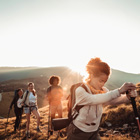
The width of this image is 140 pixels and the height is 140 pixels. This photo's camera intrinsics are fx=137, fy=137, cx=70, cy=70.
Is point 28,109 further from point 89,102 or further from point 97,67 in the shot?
point 97,67

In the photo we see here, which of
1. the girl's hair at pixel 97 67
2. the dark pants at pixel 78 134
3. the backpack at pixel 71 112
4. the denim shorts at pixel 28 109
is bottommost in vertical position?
the denim shorts at pixel 28 109

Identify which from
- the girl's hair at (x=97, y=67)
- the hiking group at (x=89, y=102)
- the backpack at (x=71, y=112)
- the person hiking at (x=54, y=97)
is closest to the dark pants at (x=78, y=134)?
the hiking group at (x=89, y=102)

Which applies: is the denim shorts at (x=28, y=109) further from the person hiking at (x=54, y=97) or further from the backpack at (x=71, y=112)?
the backpack at (x=71, y=112)

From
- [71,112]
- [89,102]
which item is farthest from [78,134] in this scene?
[89,102]

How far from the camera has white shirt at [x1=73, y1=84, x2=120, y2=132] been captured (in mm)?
2152

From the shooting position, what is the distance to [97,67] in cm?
231

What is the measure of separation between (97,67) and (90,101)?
1.88 feet

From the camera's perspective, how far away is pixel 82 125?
94.1 inches

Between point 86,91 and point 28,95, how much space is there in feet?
20.6

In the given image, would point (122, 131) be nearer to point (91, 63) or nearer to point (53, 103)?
point (53, 103)

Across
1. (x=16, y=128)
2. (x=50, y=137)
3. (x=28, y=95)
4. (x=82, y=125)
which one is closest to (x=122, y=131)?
(x=50, y=137)

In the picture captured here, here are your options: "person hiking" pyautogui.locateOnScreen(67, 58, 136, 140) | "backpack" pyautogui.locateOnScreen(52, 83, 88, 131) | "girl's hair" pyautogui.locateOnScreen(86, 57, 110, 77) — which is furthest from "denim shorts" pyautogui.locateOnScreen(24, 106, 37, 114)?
"girl's hair" pyautogui.locateOnScreen(86, 57, 110, 77)

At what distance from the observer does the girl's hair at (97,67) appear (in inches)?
90.3

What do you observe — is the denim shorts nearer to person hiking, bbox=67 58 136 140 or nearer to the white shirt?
person hiking, bbox=67 58 136 140
